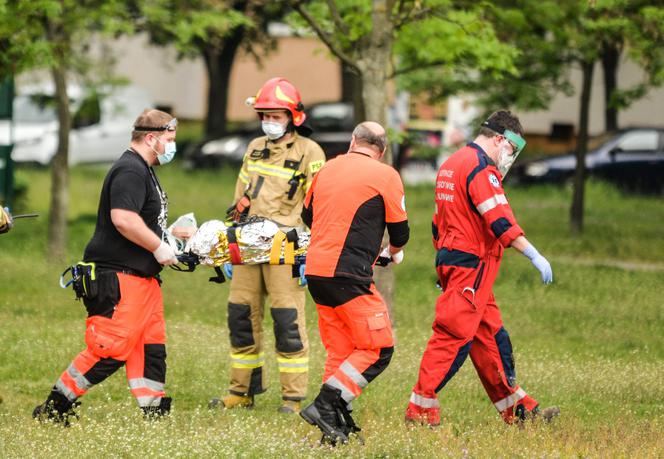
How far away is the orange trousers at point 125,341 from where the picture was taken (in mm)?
7387

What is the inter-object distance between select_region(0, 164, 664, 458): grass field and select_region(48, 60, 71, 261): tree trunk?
239mm

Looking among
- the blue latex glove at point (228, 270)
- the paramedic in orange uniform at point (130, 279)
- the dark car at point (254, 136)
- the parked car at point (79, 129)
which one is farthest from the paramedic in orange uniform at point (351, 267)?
the dark car at point (254, 136)

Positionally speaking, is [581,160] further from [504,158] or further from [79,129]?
[79,129]

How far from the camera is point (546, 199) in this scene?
2241 centimetres

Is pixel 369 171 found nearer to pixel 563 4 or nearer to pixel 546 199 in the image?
pixel 563 4

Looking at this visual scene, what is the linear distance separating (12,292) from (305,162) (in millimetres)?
5487

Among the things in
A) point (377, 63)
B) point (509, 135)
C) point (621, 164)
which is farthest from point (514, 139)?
point (621, 164)

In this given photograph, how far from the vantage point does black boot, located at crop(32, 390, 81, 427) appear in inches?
296

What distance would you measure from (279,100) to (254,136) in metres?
17.5

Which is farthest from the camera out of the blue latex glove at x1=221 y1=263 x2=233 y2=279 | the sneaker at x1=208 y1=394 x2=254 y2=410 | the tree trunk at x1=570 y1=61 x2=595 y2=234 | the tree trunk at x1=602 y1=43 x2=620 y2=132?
the tree trunk at x1=602 y1=43 x2=620 y2=132

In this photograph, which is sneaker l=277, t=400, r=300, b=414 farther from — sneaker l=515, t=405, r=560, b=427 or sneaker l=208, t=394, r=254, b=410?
sneaker l=515, t=405, r=560, b=427

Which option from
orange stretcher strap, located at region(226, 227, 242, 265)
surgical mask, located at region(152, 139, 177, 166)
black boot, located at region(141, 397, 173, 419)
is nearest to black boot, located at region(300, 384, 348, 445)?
black boot, located at region(141, 397, 173, 419)

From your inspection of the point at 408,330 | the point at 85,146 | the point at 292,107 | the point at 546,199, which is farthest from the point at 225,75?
the point at 292,107

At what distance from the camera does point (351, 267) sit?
7215mm
